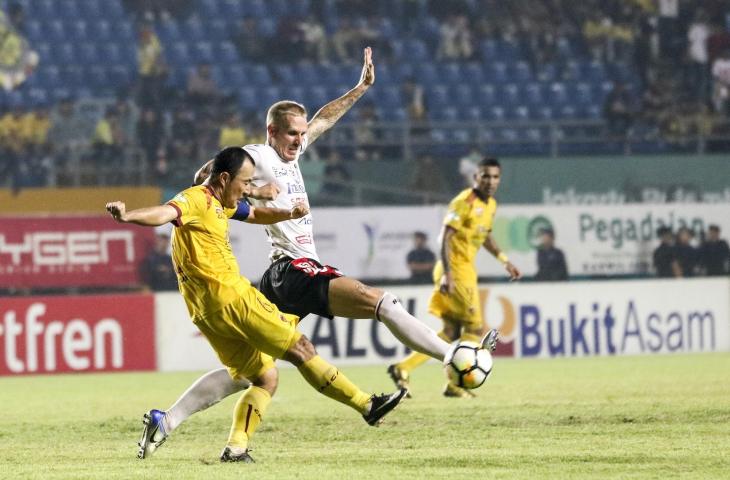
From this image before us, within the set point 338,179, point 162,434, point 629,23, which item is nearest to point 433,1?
point 629,23

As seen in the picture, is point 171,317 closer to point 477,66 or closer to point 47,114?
point 47,114

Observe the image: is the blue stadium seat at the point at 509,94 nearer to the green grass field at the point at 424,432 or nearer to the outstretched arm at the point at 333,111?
the green grass field at the point at 424,432

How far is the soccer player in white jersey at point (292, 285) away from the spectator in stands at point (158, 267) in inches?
380

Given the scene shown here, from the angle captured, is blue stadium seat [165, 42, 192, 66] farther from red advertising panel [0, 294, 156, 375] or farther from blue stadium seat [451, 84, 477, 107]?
red advertising panel [0, 294, 156, 375]

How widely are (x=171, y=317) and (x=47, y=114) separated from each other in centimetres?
574

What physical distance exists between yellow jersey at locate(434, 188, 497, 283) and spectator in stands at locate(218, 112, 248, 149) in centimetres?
902

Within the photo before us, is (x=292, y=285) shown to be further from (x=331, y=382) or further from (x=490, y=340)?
(x=490, y=340)

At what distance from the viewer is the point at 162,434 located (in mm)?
7480

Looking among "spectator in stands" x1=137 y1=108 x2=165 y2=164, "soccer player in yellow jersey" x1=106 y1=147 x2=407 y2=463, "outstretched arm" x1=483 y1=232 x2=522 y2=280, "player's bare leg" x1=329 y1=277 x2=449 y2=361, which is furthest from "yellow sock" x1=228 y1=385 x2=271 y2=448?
"spectator in stands" x1=137 y1=108 x2=165 y2=164

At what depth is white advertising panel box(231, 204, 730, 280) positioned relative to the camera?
1866 centimetres

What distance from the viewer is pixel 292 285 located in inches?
311

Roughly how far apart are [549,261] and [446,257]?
679 centimetres

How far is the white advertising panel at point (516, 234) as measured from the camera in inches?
734

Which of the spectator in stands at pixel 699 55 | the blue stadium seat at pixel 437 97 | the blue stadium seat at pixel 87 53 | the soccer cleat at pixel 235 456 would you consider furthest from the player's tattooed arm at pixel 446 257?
the blue stadium seat at pixel 87 53
